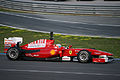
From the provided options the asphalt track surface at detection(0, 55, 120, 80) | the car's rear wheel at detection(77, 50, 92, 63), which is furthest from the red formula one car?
the asphalt track surface at detection(0, 55, 120, 80)

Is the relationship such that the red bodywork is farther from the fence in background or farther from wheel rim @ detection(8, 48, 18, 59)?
the fence in background

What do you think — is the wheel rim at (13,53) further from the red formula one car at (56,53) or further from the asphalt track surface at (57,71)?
the asphalt track surface at (57,71)

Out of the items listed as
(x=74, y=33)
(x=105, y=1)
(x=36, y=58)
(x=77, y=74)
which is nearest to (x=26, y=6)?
(x=105, y=1)

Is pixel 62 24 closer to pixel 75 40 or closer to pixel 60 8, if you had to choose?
pixel 60 8

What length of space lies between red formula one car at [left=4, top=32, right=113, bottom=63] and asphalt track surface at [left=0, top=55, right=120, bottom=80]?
1.04ft

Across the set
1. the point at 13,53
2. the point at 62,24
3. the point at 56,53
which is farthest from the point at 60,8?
the point at 56,53

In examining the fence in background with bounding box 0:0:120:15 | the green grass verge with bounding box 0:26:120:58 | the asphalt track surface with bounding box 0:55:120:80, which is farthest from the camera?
the fence in background with bounding box 0:0:120:15

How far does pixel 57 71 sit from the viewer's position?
353 inches

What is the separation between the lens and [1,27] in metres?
22.6

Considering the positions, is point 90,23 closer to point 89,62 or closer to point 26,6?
point 26,6

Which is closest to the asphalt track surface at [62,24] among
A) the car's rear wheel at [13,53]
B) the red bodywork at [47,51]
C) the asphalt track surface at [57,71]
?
the red bodywork at [47,51]

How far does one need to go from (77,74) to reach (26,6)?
23630mm

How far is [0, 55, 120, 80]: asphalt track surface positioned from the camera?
809 cm

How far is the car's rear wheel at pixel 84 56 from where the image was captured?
1034cm
